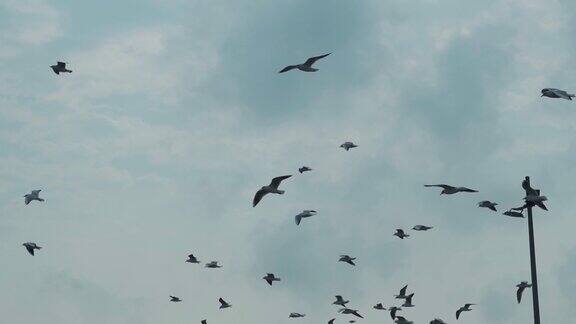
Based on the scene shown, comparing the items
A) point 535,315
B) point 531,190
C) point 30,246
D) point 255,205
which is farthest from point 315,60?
point 30,246

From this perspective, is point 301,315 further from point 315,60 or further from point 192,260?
point 315,60

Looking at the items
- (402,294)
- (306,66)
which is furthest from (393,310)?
(306,66)

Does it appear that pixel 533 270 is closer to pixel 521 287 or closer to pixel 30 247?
pixel 521 287

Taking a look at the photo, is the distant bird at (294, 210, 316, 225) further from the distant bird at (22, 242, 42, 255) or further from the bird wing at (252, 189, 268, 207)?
the distant bird at (22, 242, 42, 255)

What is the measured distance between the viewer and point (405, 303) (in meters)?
60.9

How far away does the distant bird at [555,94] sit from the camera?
37.9 meters

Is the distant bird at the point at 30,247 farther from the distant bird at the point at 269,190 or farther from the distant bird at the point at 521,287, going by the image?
the distant bird at the point at 521,287

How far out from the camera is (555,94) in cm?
3912

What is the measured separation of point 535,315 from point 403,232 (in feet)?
75.7

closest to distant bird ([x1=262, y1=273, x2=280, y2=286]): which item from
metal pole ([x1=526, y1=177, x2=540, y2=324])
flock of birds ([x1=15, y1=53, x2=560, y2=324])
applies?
flock of birds ([x1=15, y1=53, x2=560, y2=324])

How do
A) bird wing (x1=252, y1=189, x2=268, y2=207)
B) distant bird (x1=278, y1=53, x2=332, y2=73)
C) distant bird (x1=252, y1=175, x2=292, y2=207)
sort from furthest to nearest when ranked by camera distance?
1. distant bird (x1=278, y1=53, x2=332, y2=73)
2. distant bird (x1=252, y1=175, x2=292, y2=207)
3. bird wing (x1=252, y1=189, x2=268, y2=207)

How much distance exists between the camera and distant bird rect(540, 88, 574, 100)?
37.9 meters

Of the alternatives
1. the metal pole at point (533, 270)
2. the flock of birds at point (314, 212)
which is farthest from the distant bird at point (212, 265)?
the metal pole at point (533, 270)

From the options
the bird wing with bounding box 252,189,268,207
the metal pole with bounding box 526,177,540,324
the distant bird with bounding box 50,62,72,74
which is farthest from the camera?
the distant bird with bounding box 50,62,72,74
